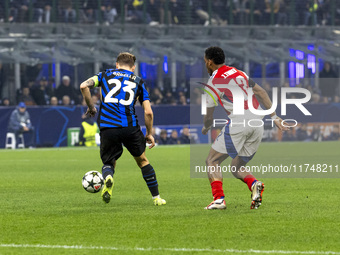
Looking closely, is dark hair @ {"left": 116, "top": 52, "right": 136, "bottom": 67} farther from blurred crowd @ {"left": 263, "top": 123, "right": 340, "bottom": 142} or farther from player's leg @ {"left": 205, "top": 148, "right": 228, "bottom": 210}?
blurred crowd @ {"left": 263, "top": 123, "right": 340, "bottom": 142}

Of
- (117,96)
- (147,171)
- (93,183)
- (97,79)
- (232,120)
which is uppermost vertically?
(97,79)

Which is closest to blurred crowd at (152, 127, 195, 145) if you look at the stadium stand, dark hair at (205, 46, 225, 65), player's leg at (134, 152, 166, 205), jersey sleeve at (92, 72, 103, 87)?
the stadium stand

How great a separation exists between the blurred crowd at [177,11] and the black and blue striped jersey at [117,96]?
71.6ft

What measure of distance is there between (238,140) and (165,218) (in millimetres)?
1469

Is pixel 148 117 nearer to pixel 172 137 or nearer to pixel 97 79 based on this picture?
pixel 97 79

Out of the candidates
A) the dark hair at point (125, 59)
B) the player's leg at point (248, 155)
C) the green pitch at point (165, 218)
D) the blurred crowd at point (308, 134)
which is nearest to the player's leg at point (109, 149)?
the green pitch at point (165, 218)

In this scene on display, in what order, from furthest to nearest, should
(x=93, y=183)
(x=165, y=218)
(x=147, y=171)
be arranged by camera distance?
(x=93, y=183) → (x=147, y=171) → (x=165, y=218)

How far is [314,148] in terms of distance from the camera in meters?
27.2

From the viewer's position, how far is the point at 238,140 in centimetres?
1045

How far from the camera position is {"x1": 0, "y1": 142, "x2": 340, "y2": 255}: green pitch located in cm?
762

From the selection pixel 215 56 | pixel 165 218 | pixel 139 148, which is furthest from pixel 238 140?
pixel 165 218

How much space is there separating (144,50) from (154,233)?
2524 centimetres

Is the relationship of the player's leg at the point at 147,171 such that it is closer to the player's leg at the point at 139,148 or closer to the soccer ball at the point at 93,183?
the player's leg at the point at 139,148

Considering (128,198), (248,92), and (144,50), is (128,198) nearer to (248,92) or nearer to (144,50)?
(248,92)
